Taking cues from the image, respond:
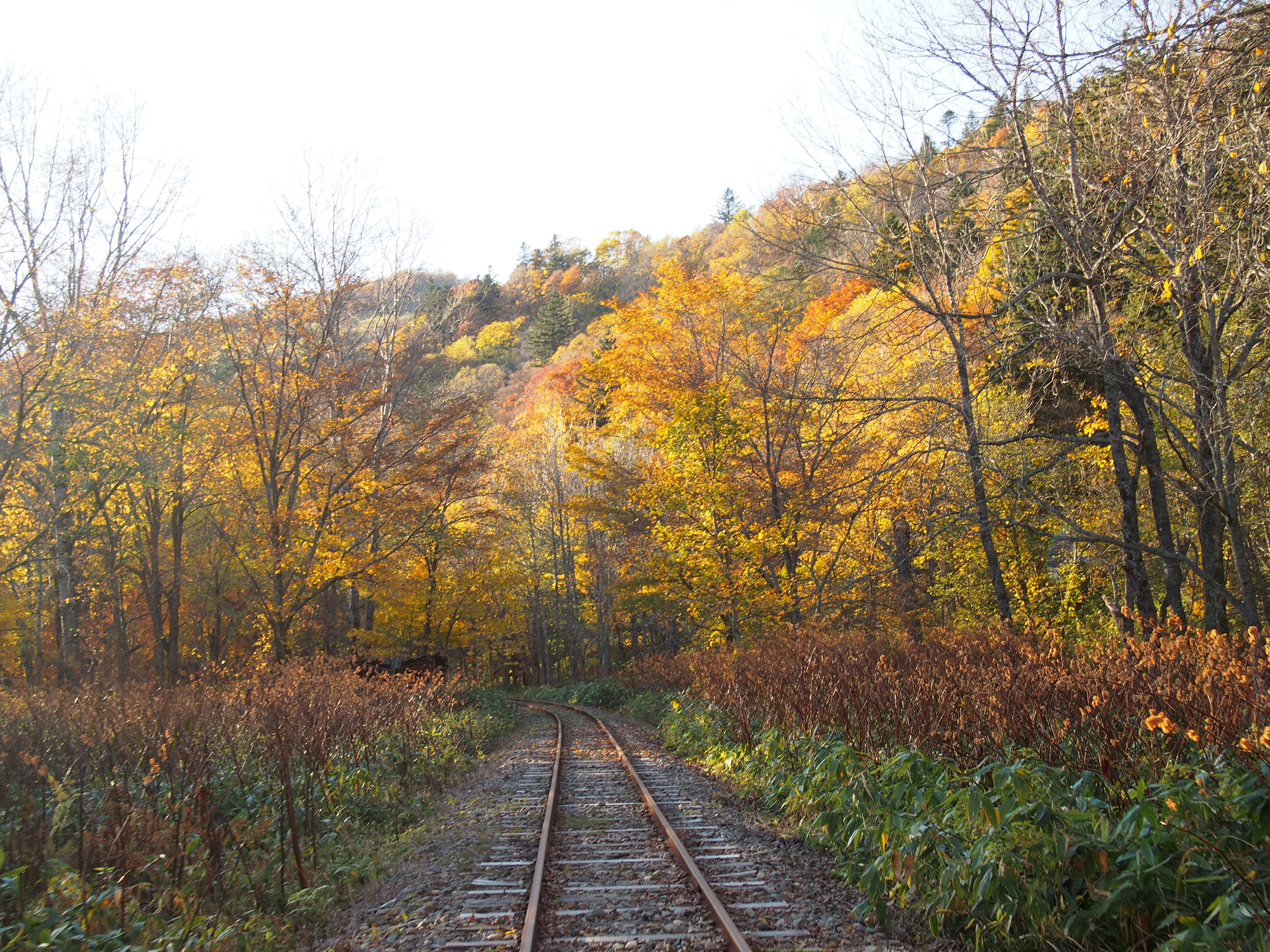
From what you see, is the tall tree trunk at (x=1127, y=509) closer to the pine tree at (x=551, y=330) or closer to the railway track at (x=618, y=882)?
the railway track at (x=618, y=882)

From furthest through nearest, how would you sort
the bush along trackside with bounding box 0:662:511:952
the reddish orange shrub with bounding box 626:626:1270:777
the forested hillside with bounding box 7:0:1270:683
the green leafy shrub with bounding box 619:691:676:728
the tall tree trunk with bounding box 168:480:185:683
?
1. the tall tree trunk with bounding box 168:480:185:683
2. the green leafy shrub with bounding box 619:691:676:728
3. the forested hillside with bounding box 7:0:1270:683
4. the bush along trackside with bounding box 0:662:511:952
5. the reddish orange shrub with bounding box 626:626:1270:777

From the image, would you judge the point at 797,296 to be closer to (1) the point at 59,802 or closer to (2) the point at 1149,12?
(2) the point at 1149,12

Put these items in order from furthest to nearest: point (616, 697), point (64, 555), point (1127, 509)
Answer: point (616, 697) → point (64, 555) → point (1127, 509)

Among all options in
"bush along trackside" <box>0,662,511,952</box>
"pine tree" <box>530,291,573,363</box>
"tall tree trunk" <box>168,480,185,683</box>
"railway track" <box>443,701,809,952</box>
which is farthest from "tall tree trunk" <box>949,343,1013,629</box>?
"pine tree" <box>530,291,573,363</box>

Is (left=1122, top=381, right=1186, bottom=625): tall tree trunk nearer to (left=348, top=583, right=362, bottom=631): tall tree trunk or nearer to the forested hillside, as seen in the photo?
the forested hillside

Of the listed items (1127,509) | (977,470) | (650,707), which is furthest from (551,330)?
(1127,509)

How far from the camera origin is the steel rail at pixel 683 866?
4477 mm

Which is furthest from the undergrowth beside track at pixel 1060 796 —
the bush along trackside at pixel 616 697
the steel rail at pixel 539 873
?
the bush along trackside at pixel 616 697

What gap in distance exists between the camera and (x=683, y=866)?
239 inches

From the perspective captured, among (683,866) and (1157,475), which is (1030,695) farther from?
(1157,475)

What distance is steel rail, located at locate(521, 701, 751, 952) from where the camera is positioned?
14.7 feet

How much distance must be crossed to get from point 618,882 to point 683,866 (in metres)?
0.55

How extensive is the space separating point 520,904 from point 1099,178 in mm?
8911

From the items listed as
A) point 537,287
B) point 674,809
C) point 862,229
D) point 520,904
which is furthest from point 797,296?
point 537,287
